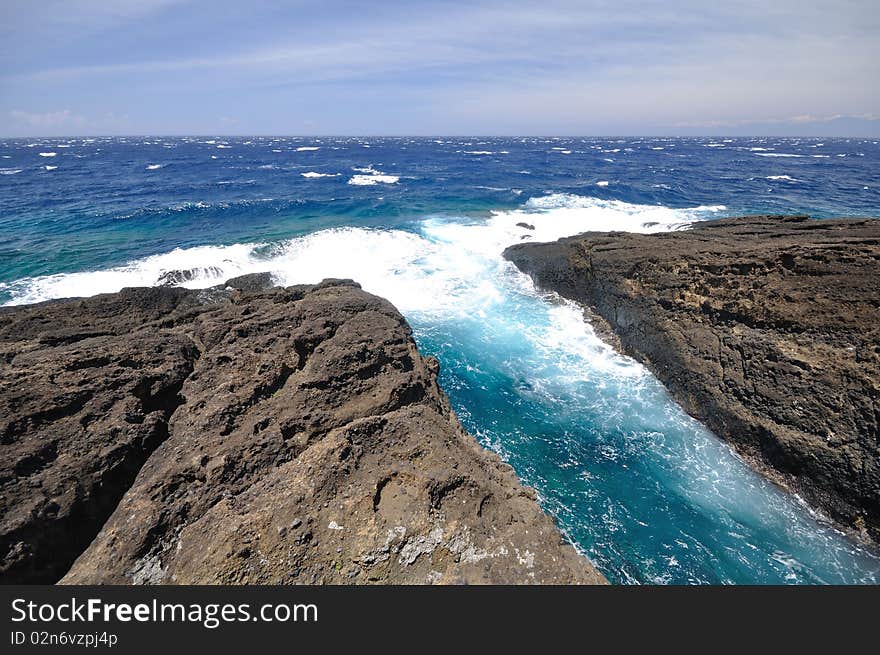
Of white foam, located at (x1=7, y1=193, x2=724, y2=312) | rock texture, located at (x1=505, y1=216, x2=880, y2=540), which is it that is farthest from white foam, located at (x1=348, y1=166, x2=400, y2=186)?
rock texture, located at (x1=505, y1=216, x2=880, y2=540)

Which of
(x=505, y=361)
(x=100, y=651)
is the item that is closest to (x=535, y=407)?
(x=505, y=361)

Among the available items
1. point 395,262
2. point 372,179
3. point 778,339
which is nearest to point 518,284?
point 395,262

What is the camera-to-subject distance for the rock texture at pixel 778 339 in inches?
394

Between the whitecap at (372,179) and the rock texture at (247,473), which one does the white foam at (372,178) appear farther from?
the rock texture at (247,473)

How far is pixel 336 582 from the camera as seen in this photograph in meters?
4.93

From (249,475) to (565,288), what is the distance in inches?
681

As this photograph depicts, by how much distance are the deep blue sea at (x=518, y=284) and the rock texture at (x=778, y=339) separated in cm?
83

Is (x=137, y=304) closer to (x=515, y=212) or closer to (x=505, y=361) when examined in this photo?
(x=505, y=361)

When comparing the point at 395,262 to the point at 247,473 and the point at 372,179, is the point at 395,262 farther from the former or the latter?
the point at 372,179

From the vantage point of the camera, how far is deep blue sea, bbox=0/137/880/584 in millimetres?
9312

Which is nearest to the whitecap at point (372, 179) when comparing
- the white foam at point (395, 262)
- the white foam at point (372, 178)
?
the white foam at point (372, 178)

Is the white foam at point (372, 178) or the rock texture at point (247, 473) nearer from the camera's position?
the rock texture at point (247, 473)

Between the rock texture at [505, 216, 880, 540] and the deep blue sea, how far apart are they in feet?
2.71

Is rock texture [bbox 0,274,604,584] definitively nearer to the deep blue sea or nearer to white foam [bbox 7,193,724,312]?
the deep blue sea
